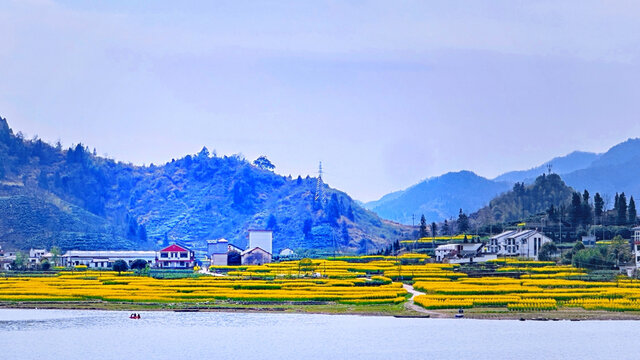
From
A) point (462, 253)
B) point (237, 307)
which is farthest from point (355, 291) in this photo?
point (462, 253)

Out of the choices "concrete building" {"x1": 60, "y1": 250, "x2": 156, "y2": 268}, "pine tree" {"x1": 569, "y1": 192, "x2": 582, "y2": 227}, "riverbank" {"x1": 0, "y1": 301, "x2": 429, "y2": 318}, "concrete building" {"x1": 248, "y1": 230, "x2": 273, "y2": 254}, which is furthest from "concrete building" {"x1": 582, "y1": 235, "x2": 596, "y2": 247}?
"concrete building" {"x1": 60, "y1": 250, "x2": 156, "y2": 268}

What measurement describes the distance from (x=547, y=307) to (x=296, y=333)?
69.3ft

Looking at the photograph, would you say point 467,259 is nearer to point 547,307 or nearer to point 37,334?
point 547,307

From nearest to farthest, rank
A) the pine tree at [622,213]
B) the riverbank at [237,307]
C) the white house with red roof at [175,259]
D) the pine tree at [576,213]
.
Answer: the riverbank at [237,307] → the pine tree at [622,213] → the pine tree at [576,213] → the white house with red roof at [175,259]

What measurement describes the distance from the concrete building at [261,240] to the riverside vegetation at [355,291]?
4963 cm

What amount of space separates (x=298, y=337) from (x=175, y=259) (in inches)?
3355

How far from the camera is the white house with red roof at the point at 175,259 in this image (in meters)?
147

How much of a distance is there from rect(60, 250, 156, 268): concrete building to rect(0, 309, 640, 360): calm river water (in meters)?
71.5

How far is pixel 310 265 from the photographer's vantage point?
12194 centimetres

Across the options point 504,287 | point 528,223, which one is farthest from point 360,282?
point 528,223

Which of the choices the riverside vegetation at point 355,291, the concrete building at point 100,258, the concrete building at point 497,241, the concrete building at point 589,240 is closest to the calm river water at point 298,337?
the riverside vegetation at point 355,291

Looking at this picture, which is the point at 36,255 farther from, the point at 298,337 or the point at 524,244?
the point at 298,337

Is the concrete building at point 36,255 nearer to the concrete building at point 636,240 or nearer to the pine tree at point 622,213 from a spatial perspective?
the concrete building at point 636,240

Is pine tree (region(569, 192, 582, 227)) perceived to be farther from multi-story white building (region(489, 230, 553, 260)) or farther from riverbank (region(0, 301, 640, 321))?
riverbank (region(0, 301, 640, 321))
